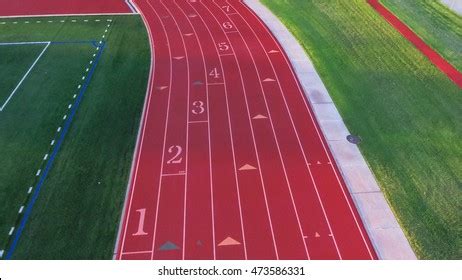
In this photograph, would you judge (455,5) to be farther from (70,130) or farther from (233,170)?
(70,130)

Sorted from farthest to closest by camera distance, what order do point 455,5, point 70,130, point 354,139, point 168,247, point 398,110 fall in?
1. point 455,5
2. point 398,110
3. point 70,130
4. point 354,139
5. point 168,247

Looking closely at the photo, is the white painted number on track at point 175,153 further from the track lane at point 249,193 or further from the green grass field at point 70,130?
the green grass field at point 70,130

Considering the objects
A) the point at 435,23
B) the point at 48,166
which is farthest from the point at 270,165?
the point at 435,23

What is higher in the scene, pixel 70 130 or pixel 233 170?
pixel 233 170

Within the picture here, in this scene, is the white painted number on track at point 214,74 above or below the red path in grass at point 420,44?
below

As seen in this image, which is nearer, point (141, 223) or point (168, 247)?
point (168, 247)

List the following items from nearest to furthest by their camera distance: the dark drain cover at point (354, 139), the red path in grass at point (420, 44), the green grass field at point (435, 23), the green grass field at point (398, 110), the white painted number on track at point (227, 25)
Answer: the green grass field at point (398, 110), the dark drain cover at point (354, 139), the red path in grass at point (420, 44), the green grass field at point (435, 23), the white painted number on track at point (227, 25)

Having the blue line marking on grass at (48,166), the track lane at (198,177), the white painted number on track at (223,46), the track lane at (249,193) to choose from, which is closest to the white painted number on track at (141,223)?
the track lane at (198,177)
